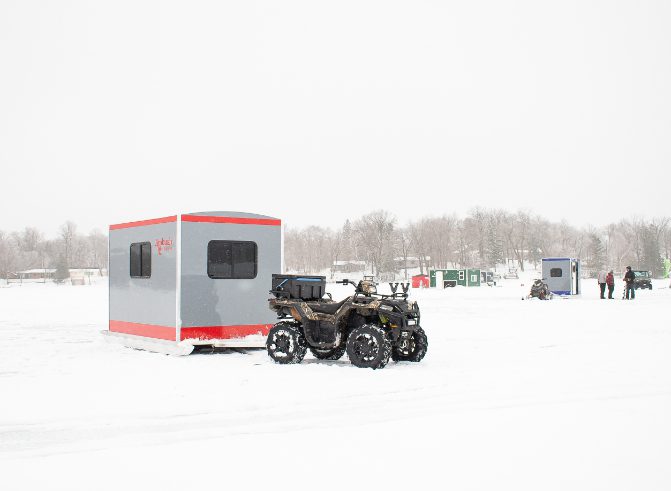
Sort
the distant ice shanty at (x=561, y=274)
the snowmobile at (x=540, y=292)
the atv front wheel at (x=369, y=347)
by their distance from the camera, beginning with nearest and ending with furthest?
the atv front wheel at (x=369, y=347) → the snowmobile at (x=540, y=292) → the distant ice shanty at (x=561, y=274)

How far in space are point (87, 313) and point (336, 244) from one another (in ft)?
340

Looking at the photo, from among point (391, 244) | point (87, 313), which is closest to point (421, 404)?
point (87, 313)

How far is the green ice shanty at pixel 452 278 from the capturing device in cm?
5578

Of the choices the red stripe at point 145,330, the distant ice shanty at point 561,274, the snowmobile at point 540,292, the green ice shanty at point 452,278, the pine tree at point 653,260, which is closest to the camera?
the red stripe at point 145,330

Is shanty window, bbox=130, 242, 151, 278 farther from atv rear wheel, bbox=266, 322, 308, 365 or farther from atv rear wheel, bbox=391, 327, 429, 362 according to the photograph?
atv rear wheel, bbox=391, 327, 429, 362

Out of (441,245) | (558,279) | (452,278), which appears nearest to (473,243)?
(441,245)

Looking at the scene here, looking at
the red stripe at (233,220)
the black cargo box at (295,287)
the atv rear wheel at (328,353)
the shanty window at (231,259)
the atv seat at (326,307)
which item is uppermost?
the red stripe at (233,220)

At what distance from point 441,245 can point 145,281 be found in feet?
338

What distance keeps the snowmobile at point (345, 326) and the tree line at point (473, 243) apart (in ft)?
277

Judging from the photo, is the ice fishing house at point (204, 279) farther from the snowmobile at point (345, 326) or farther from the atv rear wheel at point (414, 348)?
the atv rear wheel at point (414, 348)

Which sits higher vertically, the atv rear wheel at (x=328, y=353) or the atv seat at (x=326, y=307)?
the atv seat at (x=326, y=307)

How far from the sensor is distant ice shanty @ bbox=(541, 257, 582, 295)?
35.7 m

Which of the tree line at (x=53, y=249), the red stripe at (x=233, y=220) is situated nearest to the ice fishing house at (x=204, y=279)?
the red stripe at (x=233, y=220)

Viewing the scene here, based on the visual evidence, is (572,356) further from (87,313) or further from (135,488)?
(87,313)
